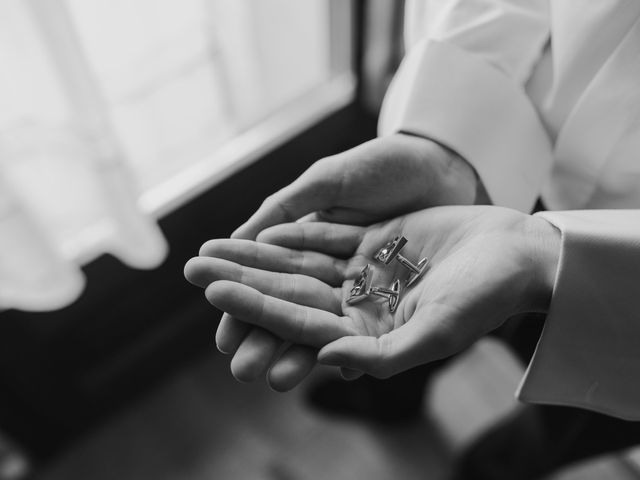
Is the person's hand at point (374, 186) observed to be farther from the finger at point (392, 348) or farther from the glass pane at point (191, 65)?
the glass pane at point (191, 65)

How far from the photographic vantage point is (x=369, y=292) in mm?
654

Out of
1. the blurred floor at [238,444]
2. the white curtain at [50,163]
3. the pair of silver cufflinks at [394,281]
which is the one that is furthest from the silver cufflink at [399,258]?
the blurred floor at [238,444]

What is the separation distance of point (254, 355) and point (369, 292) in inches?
6.1

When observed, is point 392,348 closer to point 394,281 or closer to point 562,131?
point 394,281

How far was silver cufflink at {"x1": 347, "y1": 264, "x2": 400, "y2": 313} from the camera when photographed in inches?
25.5

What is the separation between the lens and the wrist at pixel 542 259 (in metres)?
0.59

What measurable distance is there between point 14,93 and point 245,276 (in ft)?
1.26

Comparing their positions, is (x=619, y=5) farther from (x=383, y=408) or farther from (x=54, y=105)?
(x=383, y=408)

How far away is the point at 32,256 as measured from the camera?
0.77 metres

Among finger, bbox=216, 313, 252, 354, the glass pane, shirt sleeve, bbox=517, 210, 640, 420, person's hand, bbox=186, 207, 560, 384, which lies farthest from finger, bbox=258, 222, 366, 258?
the glass pane

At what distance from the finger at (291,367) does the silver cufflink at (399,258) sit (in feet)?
0.49

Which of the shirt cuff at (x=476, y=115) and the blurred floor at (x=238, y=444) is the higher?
the shirt cuff at (x=476, y=115)

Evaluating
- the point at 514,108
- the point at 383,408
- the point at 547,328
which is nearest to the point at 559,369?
the point at 547,328

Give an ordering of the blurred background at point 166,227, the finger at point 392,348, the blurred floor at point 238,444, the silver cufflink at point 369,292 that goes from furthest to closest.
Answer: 1. the blurred floor at point 238,444
2. the blurred background at point 166,227
3. the silver cufflink at point 369,292
4. the finger at point 392,348
